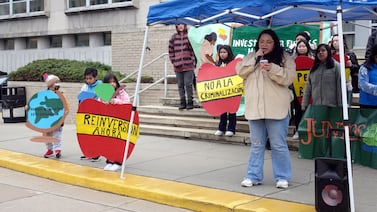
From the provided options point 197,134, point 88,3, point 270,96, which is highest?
point 88,3

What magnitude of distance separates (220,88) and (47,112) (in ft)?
10.6

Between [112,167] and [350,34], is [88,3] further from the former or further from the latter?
[112,167]

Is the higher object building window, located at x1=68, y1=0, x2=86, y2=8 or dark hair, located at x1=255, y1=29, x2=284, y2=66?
building window, located at x1=68, y1=0, x2=86, y2=8

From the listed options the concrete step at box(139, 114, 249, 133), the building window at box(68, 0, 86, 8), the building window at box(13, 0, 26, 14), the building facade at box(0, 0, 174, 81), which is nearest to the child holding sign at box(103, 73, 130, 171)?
the concrete step at box(139, 114, 249, 133)

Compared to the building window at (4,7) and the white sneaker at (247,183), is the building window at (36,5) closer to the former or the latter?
the building window at (4,7)

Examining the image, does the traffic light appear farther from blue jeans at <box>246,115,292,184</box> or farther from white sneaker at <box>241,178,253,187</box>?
white sneaker at <box>241,178,253,187</box>

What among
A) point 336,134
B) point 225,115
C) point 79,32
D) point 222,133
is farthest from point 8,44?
point 336,134

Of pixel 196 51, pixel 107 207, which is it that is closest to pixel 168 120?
pixel 196 51

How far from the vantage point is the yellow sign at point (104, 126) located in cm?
771

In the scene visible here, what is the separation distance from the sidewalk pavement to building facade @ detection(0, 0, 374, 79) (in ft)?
18.3

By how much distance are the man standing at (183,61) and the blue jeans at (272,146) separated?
16.8 feet

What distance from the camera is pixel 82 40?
68.4 ft

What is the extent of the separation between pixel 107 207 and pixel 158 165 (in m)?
2.07

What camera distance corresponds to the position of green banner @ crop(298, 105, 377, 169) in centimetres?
787
